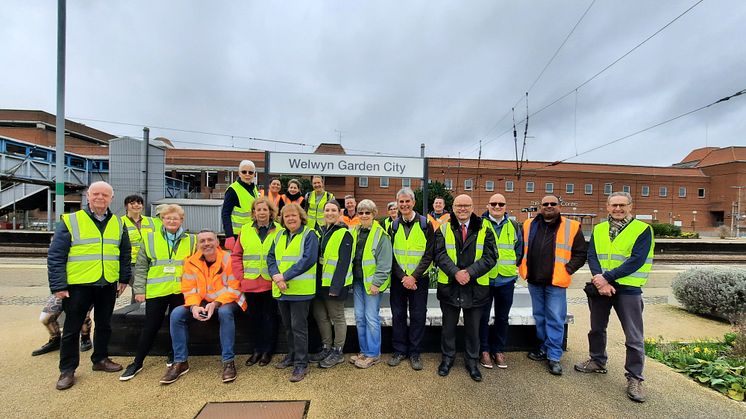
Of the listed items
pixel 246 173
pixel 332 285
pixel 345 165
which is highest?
pixel 345 165

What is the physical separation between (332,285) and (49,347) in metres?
3.69

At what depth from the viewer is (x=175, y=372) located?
3463 mm

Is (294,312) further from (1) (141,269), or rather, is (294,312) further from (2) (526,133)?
(2) (526,133)

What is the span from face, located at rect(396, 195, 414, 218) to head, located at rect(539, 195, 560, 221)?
1.57 metres

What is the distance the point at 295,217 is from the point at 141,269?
5.77ft

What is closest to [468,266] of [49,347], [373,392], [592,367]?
[373,392]

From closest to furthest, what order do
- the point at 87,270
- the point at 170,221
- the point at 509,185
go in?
the point at 87,270
the point at 170,221
the point at 509,185

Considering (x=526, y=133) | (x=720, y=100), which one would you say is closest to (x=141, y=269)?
(x=720, y=100)

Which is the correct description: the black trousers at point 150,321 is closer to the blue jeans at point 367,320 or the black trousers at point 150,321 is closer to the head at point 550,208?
the blue jeans at point 367,320

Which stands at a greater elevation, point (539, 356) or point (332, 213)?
point (332, 213)

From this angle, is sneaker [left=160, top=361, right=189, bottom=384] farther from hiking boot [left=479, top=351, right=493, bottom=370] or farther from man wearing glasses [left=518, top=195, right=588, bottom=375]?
man wearing glasses [left=518, top=195, right=588, bottom=375]

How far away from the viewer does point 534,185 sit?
4703cm

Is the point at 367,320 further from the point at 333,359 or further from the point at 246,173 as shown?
the point at 246,173

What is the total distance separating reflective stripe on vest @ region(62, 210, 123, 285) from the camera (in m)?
3.31
